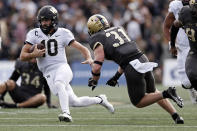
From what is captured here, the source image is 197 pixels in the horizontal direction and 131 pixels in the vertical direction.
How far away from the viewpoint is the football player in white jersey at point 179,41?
33.8ft

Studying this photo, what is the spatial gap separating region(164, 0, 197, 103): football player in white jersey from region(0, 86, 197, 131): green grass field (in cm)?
53

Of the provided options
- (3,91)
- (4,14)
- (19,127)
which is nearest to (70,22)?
(4,14)

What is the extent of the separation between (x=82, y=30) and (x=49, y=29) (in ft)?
34.3

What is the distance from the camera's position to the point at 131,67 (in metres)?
8.34

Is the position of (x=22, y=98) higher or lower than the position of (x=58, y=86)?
lower

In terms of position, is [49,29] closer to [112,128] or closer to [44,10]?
[44,10]

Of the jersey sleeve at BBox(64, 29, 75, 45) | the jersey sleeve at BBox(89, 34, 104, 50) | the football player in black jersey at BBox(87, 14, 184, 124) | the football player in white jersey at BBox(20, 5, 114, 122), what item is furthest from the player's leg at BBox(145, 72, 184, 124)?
the jersey sleeve at BBox(64, 29, 75, 45)

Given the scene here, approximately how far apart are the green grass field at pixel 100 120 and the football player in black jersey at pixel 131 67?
1.01ft

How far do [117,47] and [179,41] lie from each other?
2949 millimetres

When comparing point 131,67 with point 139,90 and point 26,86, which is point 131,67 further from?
point 26,86

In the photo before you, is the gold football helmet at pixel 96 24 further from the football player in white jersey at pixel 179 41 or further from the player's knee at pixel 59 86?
the football player in white jersey at pixel 179 41

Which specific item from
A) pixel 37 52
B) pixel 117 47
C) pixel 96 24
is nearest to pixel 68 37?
pixel 37 52

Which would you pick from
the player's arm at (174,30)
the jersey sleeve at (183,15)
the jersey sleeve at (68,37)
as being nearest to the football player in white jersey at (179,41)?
the player's arm at (174,30)

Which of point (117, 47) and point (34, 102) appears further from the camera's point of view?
point (34, 102)
